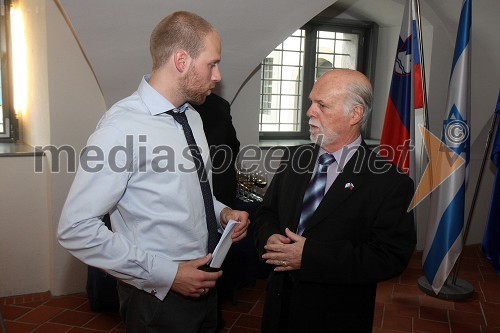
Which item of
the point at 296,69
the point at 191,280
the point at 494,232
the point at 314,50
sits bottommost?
the point at 494,232

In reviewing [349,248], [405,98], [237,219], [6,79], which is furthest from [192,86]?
[6,79]

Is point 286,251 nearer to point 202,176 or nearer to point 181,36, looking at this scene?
point 202,176

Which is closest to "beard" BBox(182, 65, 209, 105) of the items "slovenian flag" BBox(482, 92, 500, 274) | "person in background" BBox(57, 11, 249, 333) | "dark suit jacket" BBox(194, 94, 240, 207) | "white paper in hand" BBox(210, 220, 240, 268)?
"person in background" BBox(57, 11, 249, 333)

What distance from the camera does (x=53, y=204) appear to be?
3.38 meters

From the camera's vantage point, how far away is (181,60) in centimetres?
150

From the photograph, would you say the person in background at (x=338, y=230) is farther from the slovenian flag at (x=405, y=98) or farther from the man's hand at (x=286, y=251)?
the slovenian flag at (x=405, y=98)

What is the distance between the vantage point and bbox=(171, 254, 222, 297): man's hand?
143 centimetres

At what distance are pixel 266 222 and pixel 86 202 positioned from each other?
0.81m

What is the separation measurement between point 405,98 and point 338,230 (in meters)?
2.41

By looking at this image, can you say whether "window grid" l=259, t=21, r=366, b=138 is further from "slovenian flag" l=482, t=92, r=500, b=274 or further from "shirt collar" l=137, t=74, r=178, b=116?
"shirt collar" l=137, t=74, r=178, b=116

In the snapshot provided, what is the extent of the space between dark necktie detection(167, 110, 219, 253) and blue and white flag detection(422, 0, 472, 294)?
2.75 m

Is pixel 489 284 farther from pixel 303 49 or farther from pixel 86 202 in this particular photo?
pixel 86 202

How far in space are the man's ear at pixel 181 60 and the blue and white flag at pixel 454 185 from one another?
2.94 m

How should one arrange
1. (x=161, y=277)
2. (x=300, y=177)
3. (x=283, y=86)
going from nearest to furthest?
(x=161, y=277) → (x=300, y=177) → (x=283, y=86)
